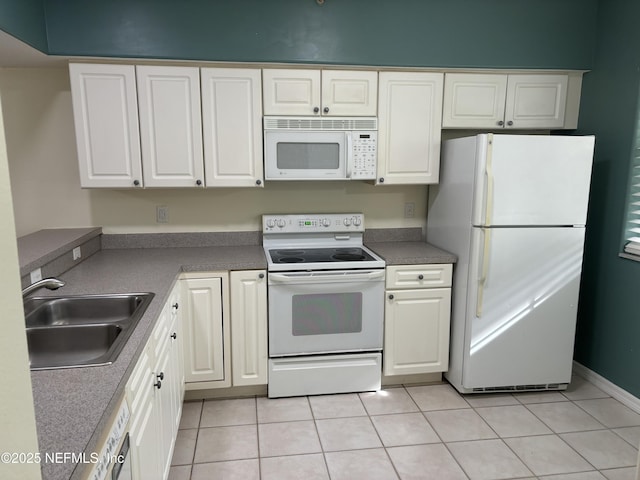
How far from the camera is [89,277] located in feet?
7.79

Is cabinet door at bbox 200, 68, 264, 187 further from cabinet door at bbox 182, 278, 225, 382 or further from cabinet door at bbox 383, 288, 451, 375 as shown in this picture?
cabinet door at bbox 383, 288, 451, 375

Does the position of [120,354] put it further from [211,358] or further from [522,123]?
[522,123]

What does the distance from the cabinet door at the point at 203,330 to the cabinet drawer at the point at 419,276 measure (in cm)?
107

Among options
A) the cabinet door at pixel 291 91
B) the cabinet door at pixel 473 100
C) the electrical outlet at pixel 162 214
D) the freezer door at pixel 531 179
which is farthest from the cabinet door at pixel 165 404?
the cabinet door at pixel 473 100

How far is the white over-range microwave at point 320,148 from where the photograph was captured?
9.31 ft

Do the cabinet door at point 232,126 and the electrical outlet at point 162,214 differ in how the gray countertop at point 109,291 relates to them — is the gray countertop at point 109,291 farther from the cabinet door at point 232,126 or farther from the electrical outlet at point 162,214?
the cabinet door at point 232,126

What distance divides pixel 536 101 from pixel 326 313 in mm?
1971

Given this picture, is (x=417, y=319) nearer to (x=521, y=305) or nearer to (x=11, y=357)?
(x=521, y=305)

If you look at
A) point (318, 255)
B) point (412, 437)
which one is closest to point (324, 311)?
point (318, 255)

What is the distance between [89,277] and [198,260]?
0.61 m

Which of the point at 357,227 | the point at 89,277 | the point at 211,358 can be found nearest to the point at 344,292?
the point at 357,227

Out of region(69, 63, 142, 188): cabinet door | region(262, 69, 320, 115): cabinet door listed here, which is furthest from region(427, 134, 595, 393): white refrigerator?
region(69, 63, 142, 188): cabinet door

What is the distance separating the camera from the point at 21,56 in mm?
2529

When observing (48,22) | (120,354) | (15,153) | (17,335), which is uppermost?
(48,22)
